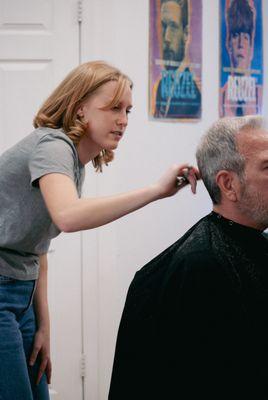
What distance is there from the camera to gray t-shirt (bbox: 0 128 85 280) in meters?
1.46

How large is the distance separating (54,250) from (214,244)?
4.86 ft

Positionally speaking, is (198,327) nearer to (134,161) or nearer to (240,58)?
(134,161)

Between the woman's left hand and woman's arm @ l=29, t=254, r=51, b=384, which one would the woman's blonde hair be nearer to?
woman's arm @ l=29, t=254, r=51, b=384

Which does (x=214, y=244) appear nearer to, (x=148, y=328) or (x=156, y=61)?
(x=148, y=328)

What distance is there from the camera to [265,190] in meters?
1.46

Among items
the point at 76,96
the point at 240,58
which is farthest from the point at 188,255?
the point at 240,58

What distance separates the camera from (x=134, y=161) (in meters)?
2.80

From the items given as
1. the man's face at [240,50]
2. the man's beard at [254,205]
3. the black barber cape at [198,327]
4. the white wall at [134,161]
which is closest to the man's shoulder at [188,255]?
the black barber cape at [198,327]

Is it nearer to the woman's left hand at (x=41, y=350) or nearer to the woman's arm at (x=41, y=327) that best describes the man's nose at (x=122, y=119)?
the woman's arm at (x=41, y=327)

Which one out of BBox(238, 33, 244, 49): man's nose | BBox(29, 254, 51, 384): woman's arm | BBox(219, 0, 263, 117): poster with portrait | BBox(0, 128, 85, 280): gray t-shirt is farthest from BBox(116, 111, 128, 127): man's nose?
BBox(238, 33, 244, 49): man's nose

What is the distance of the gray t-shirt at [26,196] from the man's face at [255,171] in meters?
0.43

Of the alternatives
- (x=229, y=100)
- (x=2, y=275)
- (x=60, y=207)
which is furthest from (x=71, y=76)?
(x=229, y=100)

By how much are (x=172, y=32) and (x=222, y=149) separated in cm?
154

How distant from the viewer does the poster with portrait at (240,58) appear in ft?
9.71
